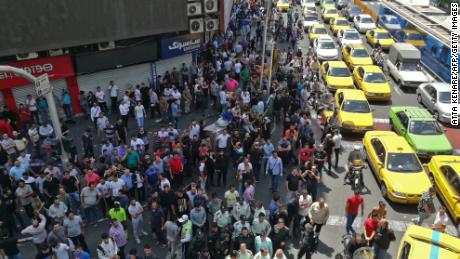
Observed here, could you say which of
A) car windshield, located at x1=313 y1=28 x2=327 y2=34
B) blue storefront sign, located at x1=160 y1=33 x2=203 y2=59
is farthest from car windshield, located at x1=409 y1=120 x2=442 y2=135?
car windshield, located at x1=313 y1=28 x2=327 y2=34

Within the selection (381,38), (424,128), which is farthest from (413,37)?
(424,128)

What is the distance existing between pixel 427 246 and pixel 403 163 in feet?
16.0

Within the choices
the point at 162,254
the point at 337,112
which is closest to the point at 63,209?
the point at 162,254

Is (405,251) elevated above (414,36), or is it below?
below

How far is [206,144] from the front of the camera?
45.2ft

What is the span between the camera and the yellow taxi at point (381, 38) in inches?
1204

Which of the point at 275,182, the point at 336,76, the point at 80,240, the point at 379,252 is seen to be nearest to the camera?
the point at 379,252

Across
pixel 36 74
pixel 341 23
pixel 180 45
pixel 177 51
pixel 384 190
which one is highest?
Result: pixel 180 45

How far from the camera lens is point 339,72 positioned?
22875mm

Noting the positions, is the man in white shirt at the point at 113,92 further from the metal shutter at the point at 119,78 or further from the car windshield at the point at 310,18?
the car windshield at the point at 310,18

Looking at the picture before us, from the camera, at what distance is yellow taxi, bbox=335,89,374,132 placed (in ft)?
57.9

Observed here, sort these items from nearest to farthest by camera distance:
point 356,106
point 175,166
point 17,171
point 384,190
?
point 17,171 < point 175,166 < point 384,190 < point 356,106

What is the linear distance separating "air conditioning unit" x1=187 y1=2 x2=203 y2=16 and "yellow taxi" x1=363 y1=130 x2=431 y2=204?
8.96m

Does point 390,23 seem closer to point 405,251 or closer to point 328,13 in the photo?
point 328,13
